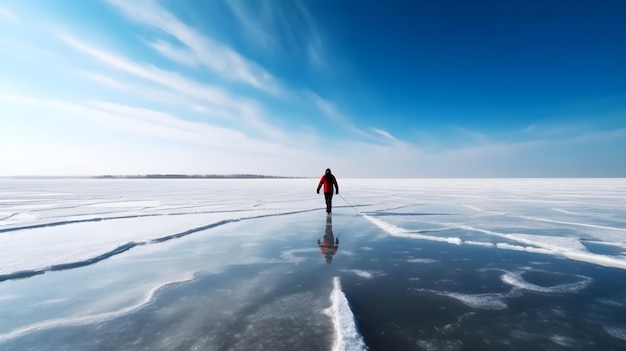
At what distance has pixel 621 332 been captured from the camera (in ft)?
8.74

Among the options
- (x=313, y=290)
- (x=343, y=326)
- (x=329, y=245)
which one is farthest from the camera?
(x=329, y=245)

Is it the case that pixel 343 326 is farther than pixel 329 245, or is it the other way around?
pixel 329 245

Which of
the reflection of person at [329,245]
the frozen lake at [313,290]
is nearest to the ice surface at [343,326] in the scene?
the frozen lake at [313,290]

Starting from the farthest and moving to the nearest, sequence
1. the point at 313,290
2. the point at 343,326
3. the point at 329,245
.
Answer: the point at 329,245
the point at 313,290
the point at 343,326

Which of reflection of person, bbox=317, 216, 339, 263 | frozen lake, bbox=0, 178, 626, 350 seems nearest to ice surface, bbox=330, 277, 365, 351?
frozen lake, bbox=0, 178, 626, 350

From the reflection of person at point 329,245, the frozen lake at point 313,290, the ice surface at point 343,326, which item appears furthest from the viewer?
the reflection of person at point 329,245

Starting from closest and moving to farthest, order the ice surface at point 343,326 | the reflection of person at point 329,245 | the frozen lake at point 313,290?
the ice surface at point 343,326 → the frozen lake at point 313,290 → the reflection of person at point 329,245

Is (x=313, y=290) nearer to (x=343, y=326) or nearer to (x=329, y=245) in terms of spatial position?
(x=343, y=326)

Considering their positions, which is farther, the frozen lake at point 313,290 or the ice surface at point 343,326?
the frozen lake at point 313,290

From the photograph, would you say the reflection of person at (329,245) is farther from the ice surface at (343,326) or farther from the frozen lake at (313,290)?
the ice surface at (343,326)

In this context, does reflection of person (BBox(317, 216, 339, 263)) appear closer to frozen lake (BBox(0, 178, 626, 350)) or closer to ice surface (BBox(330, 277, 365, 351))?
frozen lake (BBox(0, 178, 626, 350))

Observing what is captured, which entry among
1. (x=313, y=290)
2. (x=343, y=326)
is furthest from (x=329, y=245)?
(x=343, y=326)

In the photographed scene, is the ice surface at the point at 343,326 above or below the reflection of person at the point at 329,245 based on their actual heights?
below

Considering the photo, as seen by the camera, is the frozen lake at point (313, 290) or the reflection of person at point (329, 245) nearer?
the frozen lake at point (313, 290)
